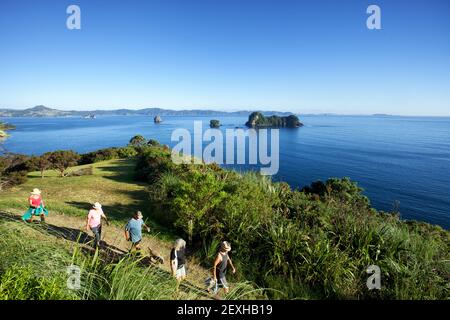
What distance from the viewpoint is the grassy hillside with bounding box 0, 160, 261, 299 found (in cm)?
404

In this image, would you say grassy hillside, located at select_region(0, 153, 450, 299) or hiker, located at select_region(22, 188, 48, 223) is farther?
hiker, located at select_region(22, 188, 48, 223)

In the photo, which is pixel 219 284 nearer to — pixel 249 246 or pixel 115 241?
pixel 249 246

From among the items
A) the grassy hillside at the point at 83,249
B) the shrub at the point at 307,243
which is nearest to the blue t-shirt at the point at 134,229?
the grassy hillside at the point at 83,249

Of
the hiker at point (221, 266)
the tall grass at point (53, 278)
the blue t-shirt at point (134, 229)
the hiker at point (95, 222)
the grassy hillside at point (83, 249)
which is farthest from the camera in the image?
the hiker at point (95, 222)

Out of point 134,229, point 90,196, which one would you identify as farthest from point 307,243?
point 90,196

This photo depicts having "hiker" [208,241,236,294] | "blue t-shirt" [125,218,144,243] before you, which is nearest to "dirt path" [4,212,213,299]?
"hiker" [208,241,236,294]

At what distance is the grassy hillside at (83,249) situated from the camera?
4.04 meters

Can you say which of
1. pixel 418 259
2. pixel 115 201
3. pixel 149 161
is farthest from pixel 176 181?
pixel 418 259

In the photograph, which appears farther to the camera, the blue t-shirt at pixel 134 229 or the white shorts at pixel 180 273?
the blue t-shirt at pixel 134 229

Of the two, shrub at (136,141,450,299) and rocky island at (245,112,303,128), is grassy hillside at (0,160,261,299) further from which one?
rocky island at (245,112,303,128)

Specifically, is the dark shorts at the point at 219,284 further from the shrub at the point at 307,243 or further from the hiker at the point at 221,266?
the shrub at the point at 307,243

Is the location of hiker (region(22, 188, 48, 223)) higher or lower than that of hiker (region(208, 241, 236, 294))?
higher
